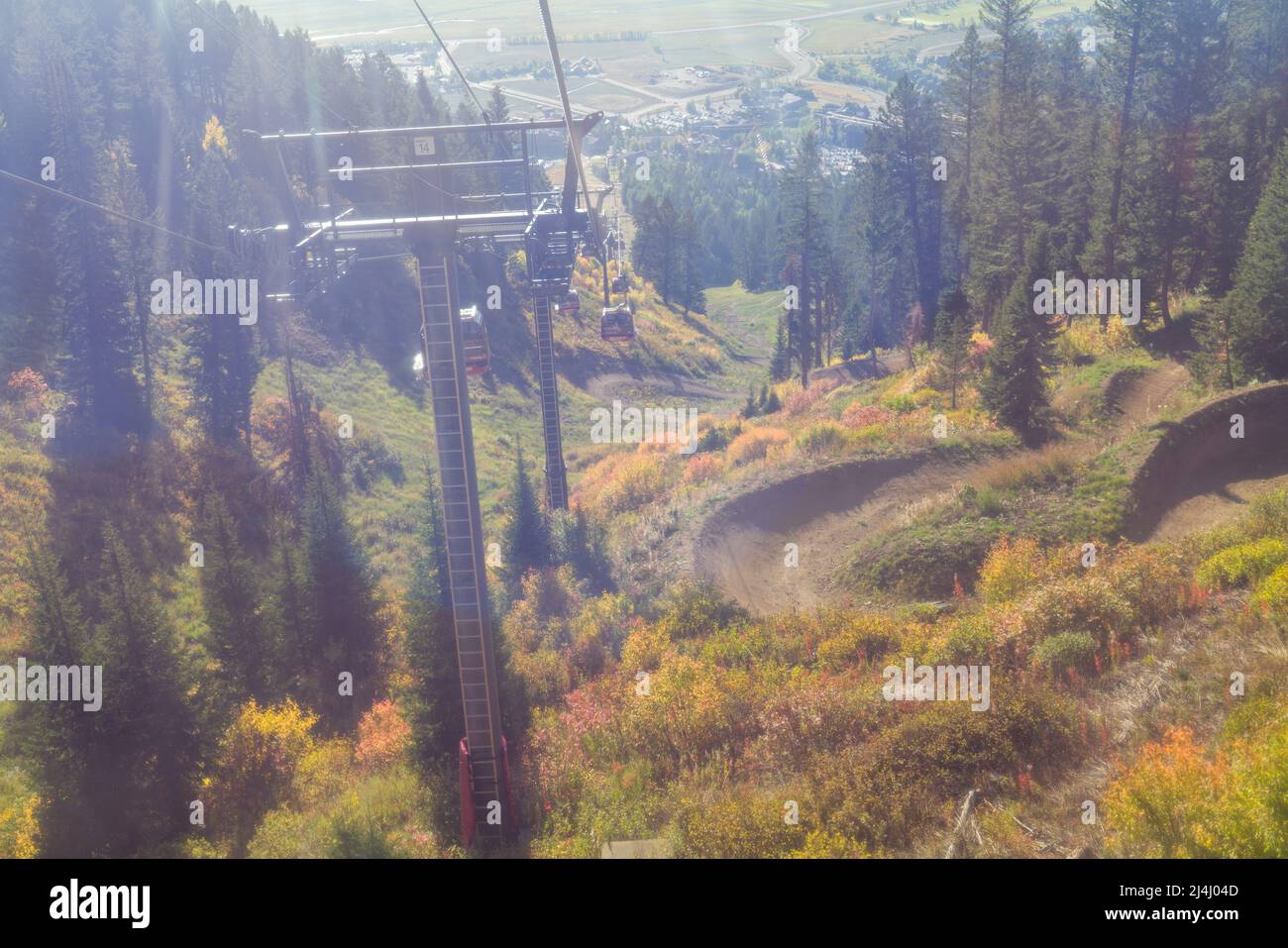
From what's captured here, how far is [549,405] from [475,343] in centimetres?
680

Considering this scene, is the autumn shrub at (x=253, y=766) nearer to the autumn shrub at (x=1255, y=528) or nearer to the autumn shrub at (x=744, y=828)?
the autumn shrub at (x=744, y=828)

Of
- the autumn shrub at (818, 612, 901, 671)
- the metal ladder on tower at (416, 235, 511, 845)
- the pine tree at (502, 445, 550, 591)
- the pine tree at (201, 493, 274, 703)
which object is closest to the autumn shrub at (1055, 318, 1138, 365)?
the autumn shrub at (818, 612, 901, 671)

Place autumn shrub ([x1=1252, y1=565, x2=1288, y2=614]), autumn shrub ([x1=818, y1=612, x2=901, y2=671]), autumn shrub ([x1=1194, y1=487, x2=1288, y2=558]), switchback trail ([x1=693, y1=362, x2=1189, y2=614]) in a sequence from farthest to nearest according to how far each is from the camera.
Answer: switchback trail ([x1=693, y1=362, x2=1189, y2=614])
autumn shrub ([x1=818, y1=612, x2=901, y2=671])
autumn shrub ([x1=1194, y1=487, x2=1288, y2=558])
autumn shrub ([x1=1252, y1=565, x2=1288, y2=614])

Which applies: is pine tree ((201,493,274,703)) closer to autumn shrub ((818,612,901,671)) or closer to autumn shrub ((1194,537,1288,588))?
autumn shrub ((818,612,901,671))

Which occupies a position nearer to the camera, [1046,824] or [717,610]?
[1046,824]

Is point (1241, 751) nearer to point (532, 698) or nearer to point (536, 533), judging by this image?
point (532, 698)

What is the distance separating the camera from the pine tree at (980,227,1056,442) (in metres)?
31.0

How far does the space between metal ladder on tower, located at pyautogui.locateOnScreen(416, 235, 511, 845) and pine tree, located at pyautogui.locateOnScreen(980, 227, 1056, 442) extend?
2219cm

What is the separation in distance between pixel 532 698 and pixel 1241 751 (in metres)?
14.4

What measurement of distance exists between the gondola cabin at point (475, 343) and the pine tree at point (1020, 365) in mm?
18221

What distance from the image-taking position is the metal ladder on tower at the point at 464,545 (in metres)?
15.6

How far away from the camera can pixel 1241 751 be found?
11156 millimetres

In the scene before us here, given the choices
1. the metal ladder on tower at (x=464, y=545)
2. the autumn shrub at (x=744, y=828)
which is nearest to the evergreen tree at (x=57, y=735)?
the metal ladder on tower at (x=464, y=545)

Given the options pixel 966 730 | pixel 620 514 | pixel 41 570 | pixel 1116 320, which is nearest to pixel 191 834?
pixel 41 570
